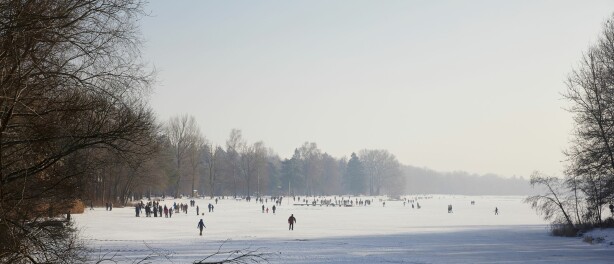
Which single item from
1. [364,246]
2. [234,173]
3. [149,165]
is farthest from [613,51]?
[234,173]

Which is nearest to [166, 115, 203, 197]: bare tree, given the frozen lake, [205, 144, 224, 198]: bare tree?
[205, 144, 224, 198]: bare tree

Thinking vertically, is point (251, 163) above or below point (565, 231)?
above

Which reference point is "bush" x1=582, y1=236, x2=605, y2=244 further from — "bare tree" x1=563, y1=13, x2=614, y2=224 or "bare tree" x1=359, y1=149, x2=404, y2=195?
"bare tree" x1=359, y1=149, x2=404, y2=195

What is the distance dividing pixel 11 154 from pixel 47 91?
0.94m

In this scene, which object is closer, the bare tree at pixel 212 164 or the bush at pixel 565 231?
the bush at pixel 565 231

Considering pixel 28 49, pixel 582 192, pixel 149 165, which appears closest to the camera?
pixel 28 49

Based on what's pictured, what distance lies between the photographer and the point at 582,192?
34.9 meters

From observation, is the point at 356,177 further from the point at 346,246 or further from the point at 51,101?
the point at 51,101

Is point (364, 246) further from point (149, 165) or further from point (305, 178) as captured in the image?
point (305, 178)

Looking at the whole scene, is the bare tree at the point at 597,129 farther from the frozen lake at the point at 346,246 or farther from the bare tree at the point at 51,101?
the bare tree at the point at 51,101

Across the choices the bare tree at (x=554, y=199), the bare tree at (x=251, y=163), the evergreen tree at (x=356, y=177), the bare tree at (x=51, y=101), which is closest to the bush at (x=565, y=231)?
the bare tree at (x=554, y=199)

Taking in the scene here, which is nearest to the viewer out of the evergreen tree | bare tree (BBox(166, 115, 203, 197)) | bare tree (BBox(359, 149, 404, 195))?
bare tree (BBox(166, 115, 203, 197))

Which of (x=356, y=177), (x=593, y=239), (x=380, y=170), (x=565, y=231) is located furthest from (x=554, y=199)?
(x=380, y=170)

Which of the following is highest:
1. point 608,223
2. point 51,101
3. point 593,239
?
point 51,101
